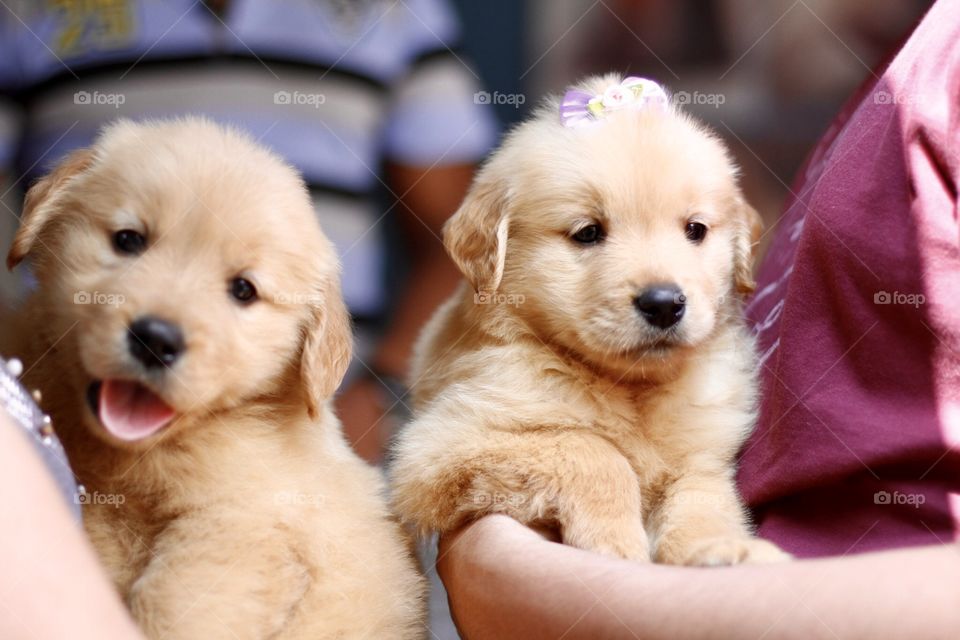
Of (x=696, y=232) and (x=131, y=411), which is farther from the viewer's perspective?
(x=696, y=232)

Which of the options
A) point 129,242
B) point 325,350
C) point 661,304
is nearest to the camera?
point 129,242

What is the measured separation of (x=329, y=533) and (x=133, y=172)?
Result: 30.9 inches

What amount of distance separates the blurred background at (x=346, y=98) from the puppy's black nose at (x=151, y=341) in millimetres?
582

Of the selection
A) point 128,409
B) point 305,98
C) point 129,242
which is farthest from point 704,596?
point 305,98

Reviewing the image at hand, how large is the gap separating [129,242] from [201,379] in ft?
0.99

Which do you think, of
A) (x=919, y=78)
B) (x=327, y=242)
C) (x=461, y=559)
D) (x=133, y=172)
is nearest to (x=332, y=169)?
(x=327, y=242)

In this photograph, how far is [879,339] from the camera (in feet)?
5.65

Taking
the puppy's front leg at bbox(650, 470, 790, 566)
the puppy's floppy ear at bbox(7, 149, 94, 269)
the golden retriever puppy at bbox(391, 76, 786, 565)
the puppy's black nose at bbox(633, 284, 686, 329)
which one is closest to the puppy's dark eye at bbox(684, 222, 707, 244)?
the golden retriever puppy at bbox(391, 76, 786, 565)

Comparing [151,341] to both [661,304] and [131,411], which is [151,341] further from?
[661,304]

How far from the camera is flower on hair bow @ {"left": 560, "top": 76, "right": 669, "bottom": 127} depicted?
7.19 feet

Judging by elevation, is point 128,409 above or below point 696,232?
below

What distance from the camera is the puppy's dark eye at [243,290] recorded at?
1.68 m

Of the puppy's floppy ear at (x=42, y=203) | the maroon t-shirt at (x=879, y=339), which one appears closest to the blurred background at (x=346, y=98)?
the puppy's floppy ear at (x=42, y=203)

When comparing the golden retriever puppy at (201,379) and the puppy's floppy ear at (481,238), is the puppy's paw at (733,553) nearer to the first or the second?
the golden retriever puppy at (201,379)
